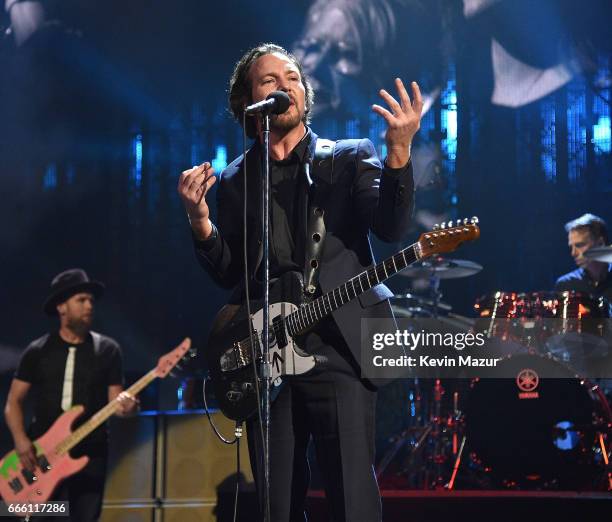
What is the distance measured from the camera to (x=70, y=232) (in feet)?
25.4

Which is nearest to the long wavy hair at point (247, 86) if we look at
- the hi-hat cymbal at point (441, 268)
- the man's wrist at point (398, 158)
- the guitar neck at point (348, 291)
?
the man's wrist at point (398, 158)

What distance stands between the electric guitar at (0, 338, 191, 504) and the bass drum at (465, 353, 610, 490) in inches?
99.1

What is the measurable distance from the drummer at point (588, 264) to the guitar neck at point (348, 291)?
4014 millimetres

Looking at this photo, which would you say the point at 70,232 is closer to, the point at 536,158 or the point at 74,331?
the point at 74,331

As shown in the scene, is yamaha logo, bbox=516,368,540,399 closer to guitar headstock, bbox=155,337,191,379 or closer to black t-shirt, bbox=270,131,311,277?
guitar headstock, bbox=155,337,191,379

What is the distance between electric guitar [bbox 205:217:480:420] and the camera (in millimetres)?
2643

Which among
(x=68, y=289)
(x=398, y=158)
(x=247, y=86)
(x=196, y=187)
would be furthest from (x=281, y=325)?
(x=68, y=289)

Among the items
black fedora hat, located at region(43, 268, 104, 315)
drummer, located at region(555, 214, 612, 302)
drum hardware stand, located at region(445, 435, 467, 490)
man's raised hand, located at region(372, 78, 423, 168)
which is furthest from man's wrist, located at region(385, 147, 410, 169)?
black fedora hat, located at region(43, 268, 104, 315)

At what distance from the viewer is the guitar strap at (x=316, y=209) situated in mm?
2748

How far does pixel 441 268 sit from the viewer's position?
6.43 meters

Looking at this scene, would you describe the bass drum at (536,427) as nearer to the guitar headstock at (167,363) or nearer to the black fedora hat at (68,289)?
the guitar headstock at (167,363)

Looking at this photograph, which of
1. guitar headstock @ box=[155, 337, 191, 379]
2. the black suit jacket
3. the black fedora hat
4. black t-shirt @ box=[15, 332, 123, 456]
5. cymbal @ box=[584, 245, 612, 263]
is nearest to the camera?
the black suit jacket

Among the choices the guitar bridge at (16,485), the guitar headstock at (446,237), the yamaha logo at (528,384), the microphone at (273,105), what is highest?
the microphone at (273,105)

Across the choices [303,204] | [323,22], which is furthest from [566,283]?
[303,204]
